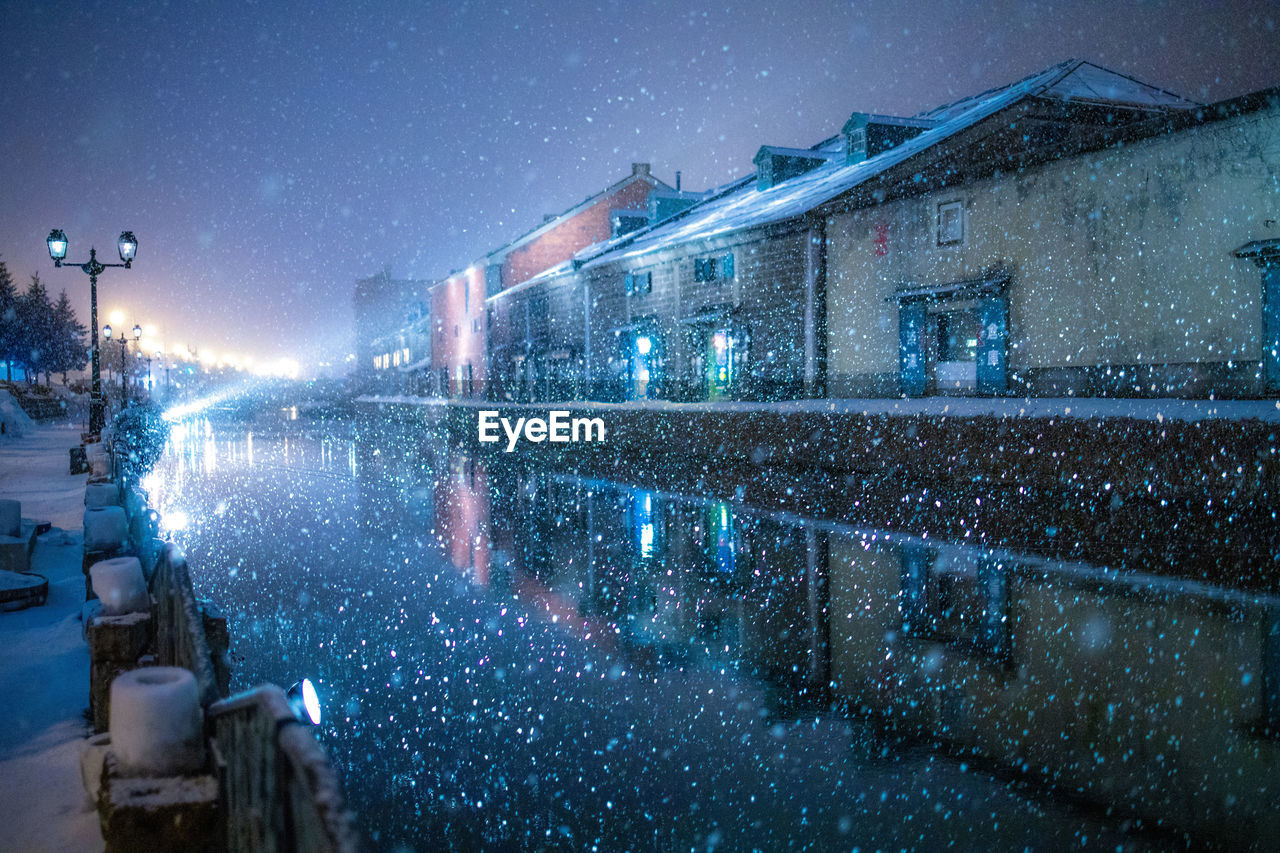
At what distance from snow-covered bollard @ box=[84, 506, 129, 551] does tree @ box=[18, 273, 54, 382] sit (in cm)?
7129

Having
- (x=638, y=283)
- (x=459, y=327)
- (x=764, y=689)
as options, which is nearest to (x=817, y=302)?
(x=638, y=283)

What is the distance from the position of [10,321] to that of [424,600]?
69.3 metres

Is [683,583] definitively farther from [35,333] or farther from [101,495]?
[35,333]

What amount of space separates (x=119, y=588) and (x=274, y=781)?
7.73ft

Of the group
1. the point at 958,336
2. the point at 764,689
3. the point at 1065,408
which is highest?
the point at 958,336

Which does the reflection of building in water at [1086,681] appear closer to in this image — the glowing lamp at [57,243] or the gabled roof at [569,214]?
the glowing lamp at [57,243]

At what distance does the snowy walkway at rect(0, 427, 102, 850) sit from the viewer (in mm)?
2938

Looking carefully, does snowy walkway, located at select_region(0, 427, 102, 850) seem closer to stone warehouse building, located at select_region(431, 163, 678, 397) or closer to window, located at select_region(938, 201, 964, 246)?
window, located at select_region(938, 201, 964, 246)

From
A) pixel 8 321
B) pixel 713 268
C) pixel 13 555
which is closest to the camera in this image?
pixel 13 555

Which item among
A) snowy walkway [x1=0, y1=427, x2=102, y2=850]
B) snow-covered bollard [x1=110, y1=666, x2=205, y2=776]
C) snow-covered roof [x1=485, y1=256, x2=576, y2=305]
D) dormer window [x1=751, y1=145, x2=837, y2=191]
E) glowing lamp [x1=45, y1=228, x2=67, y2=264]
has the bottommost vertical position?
snowy walkway [x1=0, y1=427, x2=102, y2=850]

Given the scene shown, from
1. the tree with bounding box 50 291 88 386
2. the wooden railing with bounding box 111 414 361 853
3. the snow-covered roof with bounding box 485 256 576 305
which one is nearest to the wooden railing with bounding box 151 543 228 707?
the wooden railing with bounding box 111 414 361 853

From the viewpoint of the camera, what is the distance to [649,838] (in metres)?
3.02

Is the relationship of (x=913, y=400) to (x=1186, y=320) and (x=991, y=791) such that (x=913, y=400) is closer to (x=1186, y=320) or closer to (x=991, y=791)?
(x=1186, y=320)

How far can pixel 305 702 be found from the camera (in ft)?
11.7
